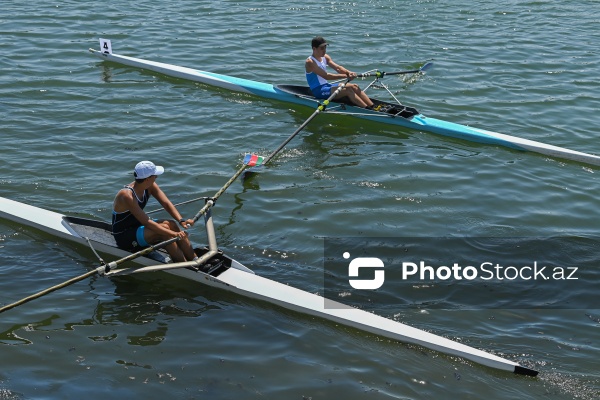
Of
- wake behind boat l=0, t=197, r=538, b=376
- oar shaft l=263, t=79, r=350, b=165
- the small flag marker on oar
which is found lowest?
wake behind boat l=0, t=197, r=538, b=376

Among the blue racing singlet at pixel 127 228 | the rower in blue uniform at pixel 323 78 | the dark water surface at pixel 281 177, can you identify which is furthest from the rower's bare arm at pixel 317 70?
the blue racing singlet at pixel 127 228

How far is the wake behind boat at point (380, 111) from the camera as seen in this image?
558 inches

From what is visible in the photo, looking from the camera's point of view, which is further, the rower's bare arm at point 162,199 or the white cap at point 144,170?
the rower's bare arm at point 162,199

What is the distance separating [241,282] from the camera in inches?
382

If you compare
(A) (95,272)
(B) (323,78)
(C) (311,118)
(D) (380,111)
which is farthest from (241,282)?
(B) (323,78)

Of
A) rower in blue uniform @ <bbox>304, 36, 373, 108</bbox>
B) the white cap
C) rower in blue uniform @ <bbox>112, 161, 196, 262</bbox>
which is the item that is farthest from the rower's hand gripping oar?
the white cap

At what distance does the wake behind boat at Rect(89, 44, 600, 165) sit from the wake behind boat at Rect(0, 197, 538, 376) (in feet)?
18.7

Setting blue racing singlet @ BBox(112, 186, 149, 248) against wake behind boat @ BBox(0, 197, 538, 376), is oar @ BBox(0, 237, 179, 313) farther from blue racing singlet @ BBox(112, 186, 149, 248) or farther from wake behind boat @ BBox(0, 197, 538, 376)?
blue racing singlet @ BBox(112, 186, 149, 248)

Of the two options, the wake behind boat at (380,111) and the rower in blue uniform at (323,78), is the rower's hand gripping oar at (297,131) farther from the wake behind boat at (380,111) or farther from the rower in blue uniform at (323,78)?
the wake behind boat at (380,111)

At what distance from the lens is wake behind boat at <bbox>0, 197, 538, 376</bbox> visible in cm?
875

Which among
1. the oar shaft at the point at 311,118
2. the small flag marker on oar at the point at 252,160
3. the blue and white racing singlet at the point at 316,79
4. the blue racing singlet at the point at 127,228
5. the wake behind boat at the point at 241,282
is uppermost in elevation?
the blue and white racing singlet at the point at 316,79

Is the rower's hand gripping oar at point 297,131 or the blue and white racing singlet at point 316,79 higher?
the blue and white racing singlet at point 316,79

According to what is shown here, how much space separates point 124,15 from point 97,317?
14.5 metres

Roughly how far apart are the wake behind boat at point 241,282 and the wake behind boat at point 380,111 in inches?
224
